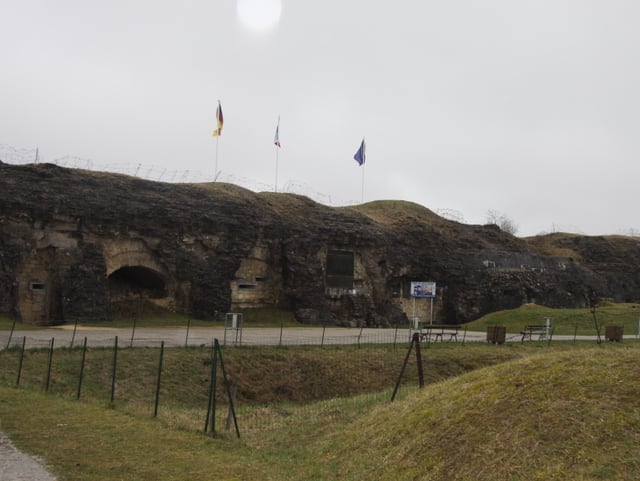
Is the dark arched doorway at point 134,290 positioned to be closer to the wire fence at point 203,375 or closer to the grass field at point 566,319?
the wire fence at point 203,375

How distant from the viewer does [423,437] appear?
930 cm

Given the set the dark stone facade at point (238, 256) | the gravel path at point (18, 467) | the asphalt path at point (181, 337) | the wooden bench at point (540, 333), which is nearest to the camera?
the gravel path at point (18, 467)

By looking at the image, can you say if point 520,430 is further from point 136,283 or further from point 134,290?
point 136,283

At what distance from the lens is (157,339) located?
2773 centimetres

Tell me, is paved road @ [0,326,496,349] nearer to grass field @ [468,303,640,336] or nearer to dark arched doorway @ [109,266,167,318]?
dark arched doorway @ [109,266,167,318]

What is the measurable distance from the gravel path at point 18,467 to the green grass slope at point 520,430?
469cm

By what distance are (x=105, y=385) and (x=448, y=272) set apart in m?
36.7

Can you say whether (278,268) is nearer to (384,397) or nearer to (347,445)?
(384,397)

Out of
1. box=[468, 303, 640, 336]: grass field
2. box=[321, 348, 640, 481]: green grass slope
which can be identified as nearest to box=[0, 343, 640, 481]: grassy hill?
box=[321, 348, 640, 481]: green grass slope

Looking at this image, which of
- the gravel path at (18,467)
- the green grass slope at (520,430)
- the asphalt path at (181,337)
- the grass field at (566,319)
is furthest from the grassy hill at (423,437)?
the grass field at (566,319)

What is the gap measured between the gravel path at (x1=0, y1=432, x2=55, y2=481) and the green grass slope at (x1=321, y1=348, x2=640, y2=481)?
4.69m

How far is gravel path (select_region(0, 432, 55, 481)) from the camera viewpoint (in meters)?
9.05

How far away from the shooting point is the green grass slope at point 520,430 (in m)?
7.16

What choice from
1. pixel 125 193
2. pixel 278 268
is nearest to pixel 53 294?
pixel 125 193
